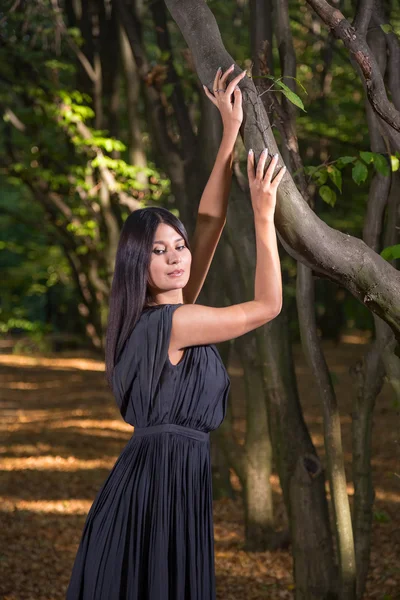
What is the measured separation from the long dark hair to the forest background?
428mm

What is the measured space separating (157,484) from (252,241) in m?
3.24

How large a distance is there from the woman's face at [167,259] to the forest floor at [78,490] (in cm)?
234

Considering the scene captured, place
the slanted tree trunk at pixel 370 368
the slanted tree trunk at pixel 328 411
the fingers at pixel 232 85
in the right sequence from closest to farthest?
the fingers at pixel 232 85 → the slanted tree trunk at pixel 370 368 → the slanted tree trunk at pixel 328 411

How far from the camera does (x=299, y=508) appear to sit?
5.80 m

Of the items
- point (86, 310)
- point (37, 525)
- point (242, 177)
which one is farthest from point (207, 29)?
point (86, 310)

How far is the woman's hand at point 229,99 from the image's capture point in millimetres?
3213

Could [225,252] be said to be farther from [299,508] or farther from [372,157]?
[372,157]

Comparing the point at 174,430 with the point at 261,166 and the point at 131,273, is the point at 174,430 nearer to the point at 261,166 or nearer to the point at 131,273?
the point at 131,273

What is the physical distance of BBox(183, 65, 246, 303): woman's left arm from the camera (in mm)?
3254

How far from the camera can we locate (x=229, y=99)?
322cm

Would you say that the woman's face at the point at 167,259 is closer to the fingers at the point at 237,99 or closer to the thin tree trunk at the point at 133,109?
the fingers at the point at 237,99

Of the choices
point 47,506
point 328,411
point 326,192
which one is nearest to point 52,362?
point 47,506

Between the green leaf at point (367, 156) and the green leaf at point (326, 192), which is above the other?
the green leaf at point (367, 156)

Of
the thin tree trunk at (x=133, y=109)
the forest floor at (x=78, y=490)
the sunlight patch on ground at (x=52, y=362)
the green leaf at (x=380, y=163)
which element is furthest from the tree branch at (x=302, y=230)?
the sunlight patch on ground at (x=52, y=362)
